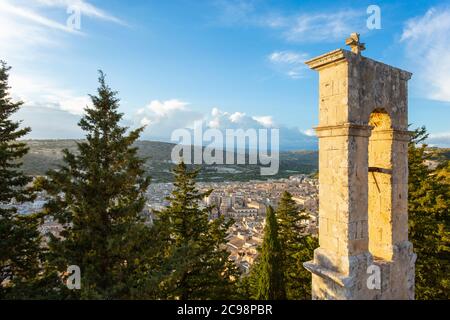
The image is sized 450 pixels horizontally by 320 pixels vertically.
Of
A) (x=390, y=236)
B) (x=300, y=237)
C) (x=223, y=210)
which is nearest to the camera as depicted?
(x=390, y=236)

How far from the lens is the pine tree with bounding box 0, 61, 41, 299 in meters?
6.61

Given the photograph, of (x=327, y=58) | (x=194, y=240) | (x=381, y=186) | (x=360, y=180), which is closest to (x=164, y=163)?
(x=194, y=240)

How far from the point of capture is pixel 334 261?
4.70 metres

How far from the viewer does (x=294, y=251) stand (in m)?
15.5

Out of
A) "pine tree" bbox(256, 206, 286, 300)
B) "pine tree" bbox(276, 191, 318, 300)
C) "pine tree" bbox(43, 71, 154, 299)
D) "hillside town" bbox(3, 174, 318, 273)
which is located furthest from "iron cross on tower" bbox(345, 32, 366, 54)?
"hillside town" bbox(3, 174, 318, 273)

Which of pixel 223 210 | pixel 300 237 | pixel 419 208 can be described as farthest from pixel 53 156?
pixel 419 208

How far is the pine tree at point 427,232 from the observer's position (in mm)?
10664

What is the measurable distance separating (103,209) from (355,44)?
6237 mm

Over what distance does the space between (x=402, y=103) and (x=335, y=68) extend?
1778 millimetres

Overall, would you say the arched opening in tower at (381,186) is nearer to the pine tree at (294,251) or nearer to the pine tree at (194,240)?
the pine tree at (194,240)

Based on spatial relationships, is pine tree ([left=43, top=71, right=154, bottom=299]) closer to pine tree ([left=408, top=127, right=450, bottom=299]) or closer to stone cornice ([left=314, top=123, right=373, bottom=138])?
stone cornice ([left=314, top=123, right=373, bottom=138])

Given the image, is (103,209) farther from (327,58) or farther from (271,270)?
(271,270)
